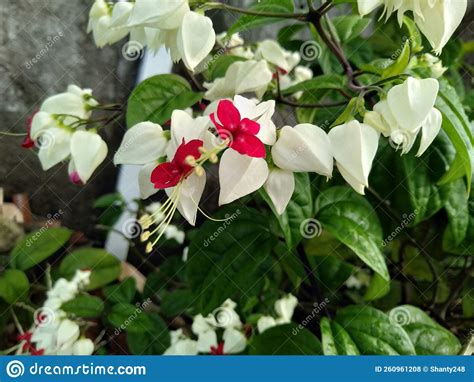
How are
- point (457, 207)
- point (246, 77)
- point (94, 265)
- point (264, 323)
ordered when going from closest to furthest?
point (246, 77) < point (457, 207) < point (264, 323) < point (94, 265)

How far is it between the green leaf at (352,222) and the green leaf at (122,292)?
1.35 feet

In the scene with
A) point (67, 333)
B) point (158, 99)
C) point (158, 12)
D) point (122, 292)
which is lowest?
point (122, 292)

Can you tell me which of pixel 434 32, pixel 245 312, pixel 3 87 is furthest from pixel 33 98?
pixel 434 32

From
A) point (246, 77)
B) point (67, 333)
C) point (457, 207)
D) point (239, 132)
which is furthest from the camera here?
point (67, 333)

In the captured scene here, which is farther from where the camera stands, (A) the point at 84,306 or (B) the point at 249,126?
(A) the point at 84,306

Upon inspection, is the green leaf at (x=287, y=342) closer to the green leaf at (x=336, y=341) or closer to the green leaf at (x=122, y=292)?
the green leaf at (x=336, y=341)

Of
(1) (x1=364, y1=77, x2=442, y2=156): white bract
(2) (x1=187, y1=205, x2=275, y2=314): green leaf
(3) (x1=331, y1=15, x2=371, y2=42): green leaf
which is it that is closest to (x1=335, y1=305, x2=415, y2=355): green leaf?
(2) (x1=187, y1=205, x2=275, y2=314): green leaf

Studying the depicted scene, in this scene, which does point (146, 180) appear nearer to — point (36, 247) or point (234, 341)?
point (234, 341)

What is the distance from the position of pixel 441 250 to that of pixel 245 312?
33 cm

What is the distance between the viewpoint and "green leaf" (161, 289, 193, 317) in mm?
899

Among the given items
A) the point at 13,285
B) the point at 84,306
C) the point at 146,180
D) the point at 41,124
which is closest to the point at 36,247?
the point at 13,285

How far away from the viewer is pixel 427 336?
2.16ft

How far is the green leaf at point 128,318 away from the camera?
0.81 metres

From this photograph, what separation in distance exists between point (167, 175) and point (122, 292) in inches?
22.4
